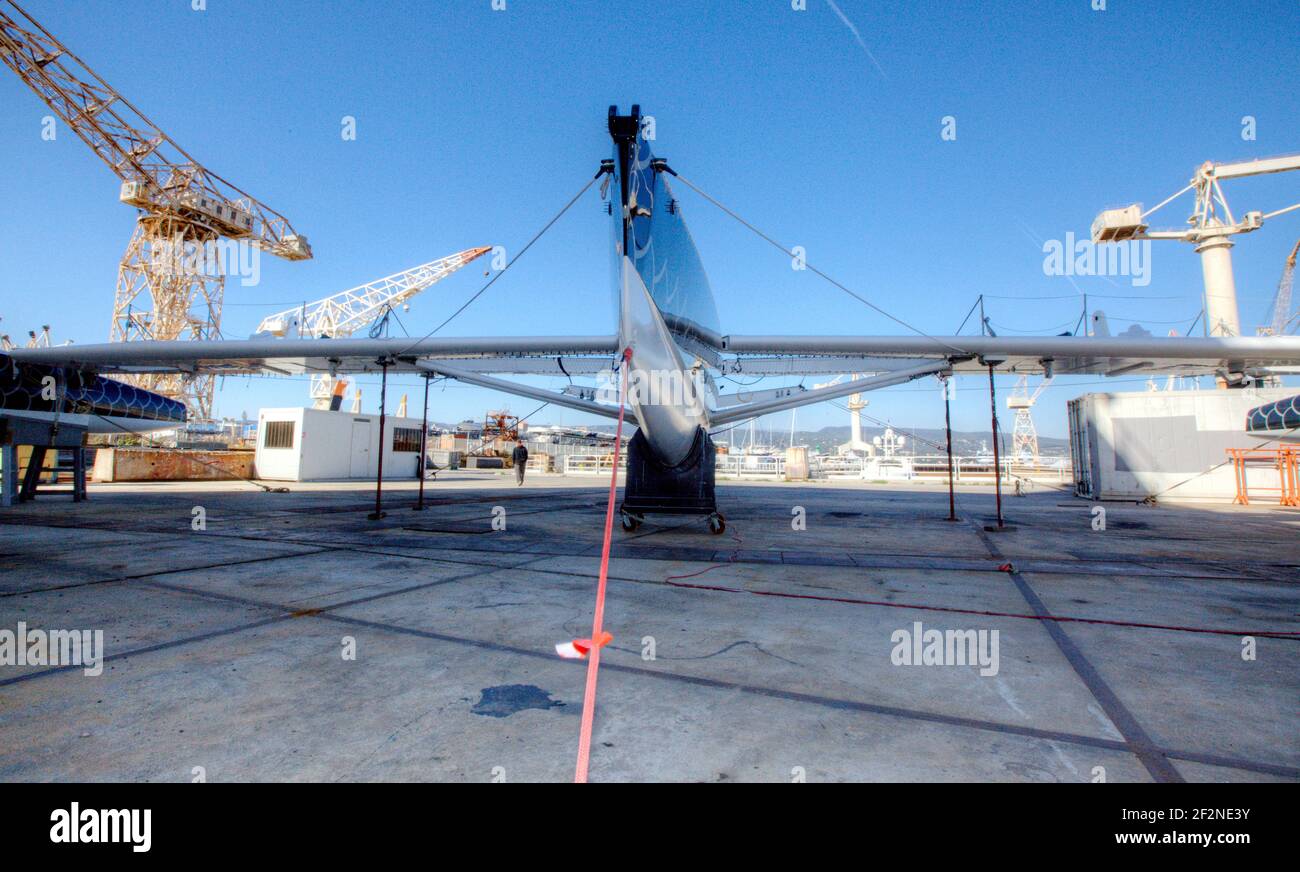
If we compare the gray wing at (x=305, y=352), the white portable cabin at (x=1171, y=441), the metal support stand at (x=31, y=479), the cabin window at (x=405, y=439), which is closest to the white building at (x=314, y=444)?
the cabin window at (x=405, y=439)

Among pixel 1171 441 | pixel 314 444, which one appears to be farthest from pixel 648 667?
pixel 314 444

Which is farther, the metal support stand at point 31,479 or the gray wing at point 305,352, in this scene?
the metal support stand at point 31,479

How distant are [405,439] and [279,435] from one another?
607 centimetres

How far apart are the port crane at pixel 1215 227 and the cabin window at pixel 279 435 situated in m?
45.8

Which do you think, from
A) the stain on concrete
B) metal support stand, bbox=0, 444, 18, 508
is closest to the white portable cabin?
the stain on concrete

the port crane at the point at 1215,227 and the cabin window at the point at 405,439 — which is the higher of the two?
the port crane at the point at 1215,227

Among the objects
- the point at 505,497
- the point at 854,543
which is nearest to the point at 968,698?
the point at 854,543

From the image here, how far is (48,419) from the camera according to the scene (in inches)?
494

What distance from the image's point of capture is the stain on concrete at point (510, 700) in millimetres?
2515

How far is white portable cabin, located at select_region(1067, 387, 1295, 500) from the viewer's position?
1725 cm

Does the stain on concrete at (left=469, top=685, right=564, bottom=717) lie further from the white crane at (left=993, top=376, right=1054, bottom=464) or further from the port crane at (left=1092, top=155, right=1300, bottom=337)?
the white crane at (left=993, top=376, right=1054, bottom=464)

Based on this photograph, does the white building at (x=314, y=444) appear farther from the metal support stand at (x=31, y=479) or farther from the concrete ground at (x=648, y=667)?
the concrete ground at (x=648, y=667)

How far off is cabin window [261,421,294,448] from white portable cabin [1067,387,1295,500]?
31.0 meters

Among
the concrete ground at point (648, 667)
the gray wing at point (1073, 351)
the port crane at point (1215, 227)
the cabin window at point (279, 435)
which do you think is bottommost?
the concrete ground at point (648, 667)
